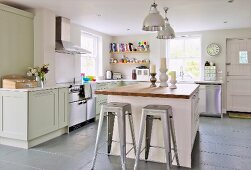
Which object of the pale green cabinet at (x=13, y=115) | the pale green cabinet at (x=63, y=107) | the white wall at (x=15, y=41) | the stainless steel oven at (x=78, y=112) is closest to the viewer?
the pale green cabinet at (x=13, y=115)

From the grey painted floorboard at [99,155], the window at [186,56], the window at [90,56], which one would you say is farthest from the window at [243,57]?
the window at [90,56]

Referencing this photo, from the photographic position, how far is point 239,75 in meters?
6.26

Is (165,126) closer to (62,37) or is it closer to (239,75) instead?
(62,37)

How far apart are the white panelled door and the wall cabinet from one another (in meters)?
4.92

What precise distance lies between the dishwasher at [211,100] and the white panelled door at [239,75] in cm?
69

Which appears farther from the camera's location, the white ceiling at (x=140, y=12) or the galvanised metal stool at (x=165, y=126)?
the white ceiling at (x=140, y=12)

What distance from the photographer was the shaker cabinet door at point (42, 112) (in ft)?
11.3

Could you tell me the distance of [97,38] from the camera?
682cm


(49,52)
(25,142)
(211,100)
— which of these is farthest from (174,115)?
(211,100)

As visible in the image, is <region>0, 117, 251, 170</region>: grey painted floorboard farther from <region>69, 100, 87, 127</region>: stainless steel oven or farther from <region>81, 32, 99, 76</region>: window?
<region>81, 32, 99, 76</region>: window

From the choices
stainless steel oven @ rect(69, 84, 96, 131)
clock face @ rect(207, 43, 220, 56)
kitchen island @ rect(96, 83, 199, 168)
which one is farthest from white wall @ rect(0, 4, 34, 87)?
clock face @ rect(207, 43, 220, 56)

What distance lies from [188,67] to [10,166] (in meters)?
5.42

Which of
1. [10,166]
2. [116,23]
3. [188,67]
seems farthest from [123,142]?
[188,67]

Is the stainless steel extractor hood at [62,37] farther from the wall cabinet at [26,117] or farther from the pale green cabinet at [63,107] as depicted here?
the wall cabinet at [26,117]
